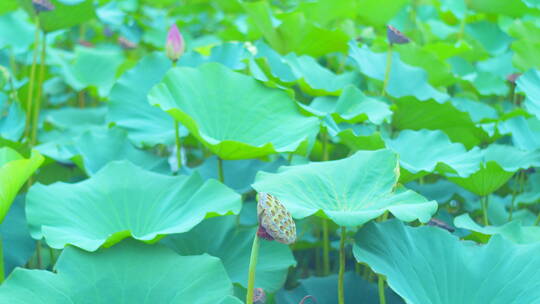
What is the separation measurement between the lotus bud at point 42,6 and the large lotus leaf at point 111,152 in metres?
0.31

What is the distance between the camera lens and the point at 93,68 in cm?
235

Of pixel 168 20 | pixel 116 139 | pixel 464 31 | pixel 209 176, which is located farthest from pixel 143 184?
pixel 168 20

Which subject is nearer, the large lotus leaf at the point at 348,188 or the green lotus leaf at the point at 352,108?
the large lotus leaf at the point at 348,188

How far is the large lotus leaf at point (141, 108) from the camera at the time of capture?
5.22 ft

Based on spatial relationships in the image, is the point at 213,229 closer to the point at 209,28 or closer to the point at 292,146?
the point at 292,146

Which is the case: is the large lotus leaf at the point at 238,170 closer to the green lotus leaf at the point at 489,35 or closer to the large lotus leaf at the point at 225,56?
the large lotus leaf at the point at 225,56

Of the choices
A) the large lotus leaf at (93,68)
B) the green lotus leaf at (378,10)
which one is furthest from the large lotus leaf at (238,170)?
the green lotus leaf at (378,10)

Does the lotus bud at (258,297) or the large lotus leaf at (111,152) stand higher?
the lotus bud at (258,297)

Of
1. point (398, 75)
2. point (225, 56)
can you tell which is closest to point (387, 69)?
point (398, 75)

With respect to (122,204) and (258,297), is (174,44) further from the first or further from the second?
(258,297)

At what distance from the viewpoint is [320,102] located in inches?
60.2

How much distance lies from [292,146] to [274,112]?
159 mm

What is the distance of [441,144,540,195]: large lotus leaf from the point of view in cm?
124

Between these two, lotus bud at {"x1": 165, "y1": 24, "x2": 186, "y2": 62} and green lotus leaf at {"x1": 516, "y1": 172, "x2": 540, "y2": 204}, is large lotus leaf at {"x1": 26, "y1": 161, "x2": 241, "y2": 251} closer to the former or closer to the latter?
lotus bud at {"x1": 165, "y1": 24, "x2": 186, "y2": 62}
